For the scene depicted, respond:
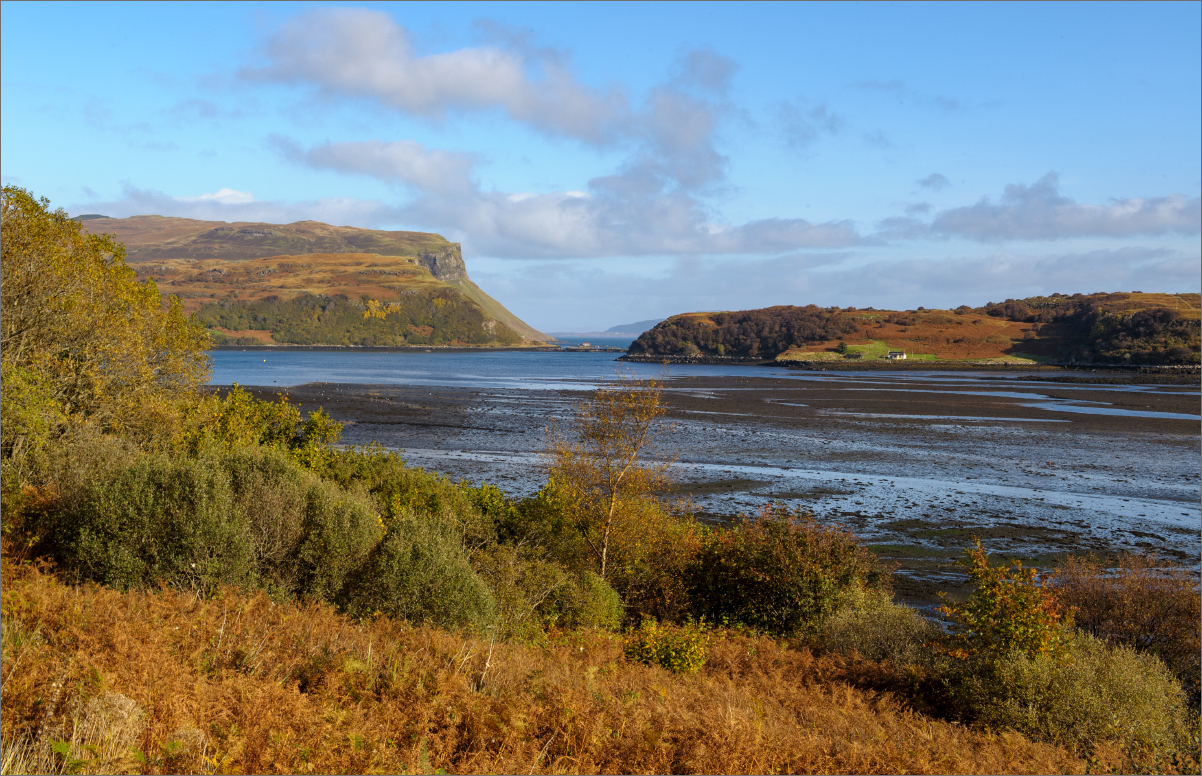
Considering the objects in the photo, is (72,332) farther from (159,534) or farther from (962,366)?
(962,366)

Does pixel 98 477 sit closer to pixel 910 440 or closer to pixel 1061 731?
pixel 1061 731

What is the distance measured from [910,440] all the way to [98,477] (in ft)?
151

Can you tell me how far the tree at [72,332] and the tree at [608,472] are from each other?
39.4 feet

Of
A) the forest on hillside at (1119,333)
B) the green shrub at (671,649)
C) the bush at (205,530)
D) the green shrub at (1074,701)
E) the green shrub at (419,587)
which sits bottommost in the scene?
the green shrub at (671,649)

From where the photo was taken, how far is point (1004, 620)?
11.3 meters

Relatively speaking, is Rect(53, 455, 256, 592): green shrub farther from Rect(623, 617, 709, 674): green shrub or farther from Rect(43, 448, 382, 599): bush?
Rect(623, 617, 709, 674): green shrub

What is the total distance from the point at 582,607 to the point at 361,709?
27.4 ft

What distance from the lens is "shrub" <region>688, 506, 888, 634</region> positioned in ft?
53.2

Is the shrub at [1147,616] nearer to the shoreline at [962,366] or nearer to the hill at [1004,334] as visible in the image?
the shoreline at [962,366]

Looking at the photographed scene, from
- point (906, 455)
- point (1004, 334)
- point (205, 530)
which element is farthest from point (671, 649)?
point (1004, 334)

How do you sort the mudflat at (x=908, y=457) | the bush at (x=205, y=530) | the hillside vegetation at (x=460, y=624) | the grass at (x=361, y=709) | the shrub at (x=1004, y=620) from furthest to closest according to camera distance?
the mudflat at (x=908, y=457), the bush at (x=205, y=530), the shrub at (x=1004, y=620), the hillside vegetation at (x=460, y=624), the grass at (x=361, y=709)

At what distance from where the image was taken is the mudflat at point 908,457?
25.7m

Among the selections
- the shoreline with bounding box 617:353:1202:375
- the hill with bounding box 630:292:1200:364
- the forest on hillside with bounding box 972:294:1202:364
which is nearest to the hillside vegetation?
the shoreline with bounding box 617:353:1202:375

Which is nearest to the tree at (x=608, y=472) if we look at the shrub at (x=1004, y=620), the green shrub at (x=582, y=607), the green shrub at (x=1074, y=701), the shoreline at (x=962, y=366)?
the green shrub at (x=582, y=607)
